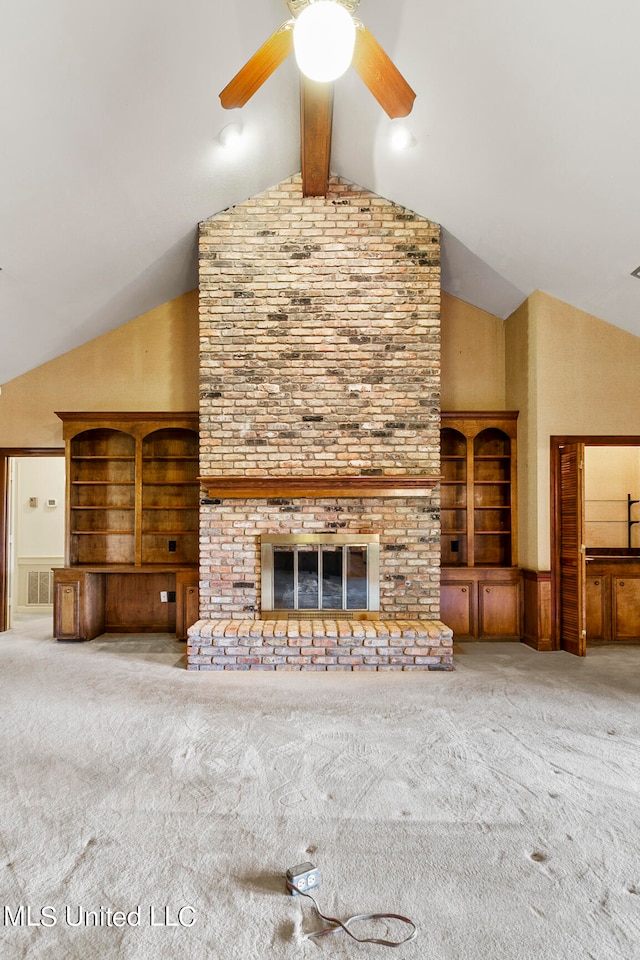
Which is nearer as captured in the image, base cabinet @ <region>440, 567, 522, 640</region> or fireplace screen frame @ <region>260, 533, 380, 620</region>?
fireplace screen frame @ <region>260, 533, 380, 620</region>

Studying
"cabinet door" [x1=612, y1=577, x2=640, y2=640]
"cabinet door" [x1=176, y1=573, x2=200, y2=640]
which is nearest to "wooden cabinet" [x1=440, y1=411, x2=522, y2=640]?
"cabinet door" [x1=612, y1=577, x2=640, y2=640]

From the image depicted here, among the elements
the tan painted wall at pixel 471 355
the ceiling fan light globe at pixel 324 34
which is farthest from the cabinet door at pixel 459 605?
the ceiling fan light globe at pixel 324 34

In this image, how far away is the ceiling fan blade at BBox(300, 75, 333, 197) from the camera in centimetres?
376

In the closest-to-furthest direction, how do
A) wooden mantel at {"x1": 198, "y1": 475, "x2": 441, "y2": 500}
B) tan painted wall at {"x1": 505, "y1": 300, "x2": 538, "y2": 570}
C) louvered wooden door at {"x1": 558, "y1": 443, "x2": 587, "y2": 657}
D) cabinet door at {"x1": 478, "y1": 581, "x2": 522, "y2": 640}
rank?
wooden mantel at {"x1": 198, "y1": 475, "x2": 441, "y2": 500} → louvered wooden door at {"x1": 558, "y1": 443, "x2": 587, "y2": 657} → tan painted wall at {"x1": 505, "y1": 300, "x2": 538, "y2": 570} → cabinet door at {"x1": 478, "y1": 581, "x2": 522, "y2": 640}

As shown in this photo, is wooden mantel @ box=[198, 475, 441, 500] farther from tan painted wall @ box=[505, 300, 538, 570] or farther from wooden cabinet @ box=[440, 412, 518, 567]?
tan painted wall @ box=[505, 300, 538, 570]

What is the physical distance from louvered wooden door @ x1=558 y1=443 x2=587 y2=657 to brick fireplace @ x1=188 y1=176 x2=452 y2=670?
47.9 inches

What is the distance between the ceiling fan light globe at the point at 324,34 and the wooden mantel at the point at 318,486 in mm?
3184

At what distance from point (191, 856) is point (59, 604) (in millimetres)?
3963

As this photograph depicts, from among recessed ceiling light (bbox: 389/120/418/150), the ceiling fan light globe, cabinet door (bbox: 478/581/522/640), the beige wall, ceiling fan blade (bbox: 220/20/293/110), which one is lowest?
cabinet door (bbox: 478/581/522/640)

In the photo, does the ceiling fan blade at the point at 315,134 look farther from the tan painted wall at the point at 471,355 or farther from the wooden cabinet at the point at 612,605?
the wooden cabinet at the point at 612,605

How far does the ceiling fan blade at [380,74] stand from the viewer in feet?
7.75

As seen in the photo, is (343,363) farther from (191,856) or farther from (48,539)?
(48,539)

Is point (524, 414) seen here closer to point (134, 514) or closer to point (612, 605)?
point (612, 605)

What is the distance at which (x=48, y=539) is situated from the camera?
7.11 m
